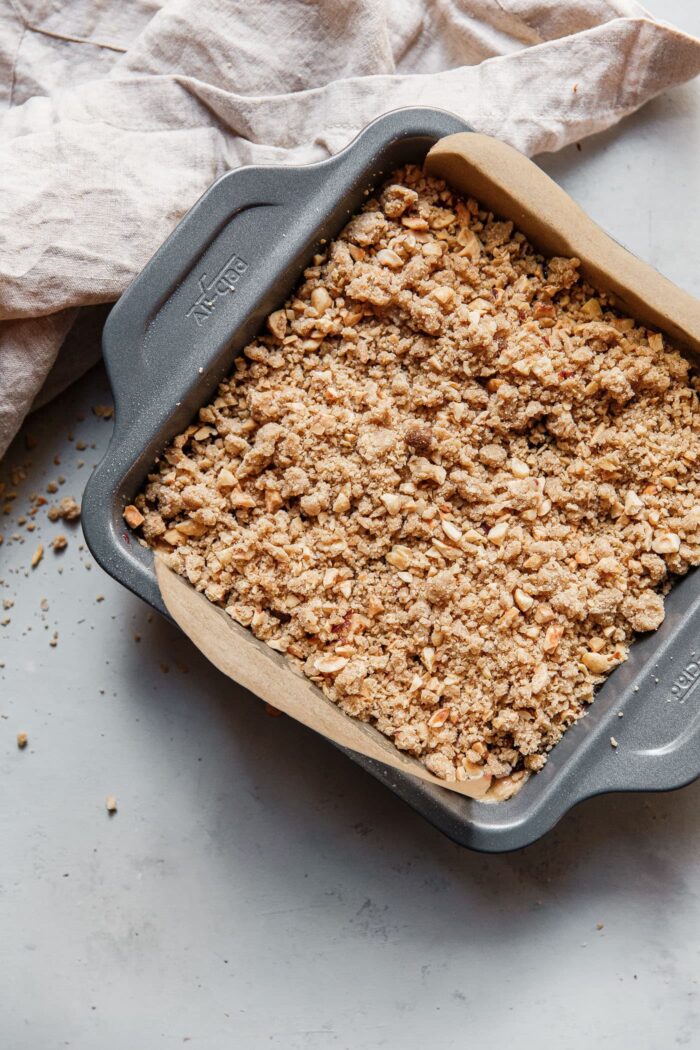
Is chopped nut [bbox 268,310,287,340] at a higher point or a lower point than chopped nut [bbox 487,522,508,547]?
higher

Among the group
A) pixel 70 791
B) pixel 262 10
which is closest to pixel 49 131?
pixel 262 10

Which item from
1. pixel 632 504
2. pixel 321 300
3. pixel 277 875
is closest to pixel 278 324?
pixel 321 300

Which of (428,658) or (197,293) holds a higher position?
(197,293)

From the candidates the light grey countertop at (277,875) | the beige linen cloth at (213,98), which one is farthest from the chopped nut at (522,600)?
the beige linen cloth at (213,98)

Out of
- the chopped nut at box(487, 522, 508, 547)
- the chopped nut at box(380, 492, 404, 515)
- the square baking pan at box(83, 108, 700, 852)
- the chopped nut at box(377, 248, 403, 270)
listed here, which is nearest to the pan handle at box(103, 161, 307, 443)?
the square baking pan at box(83, 108, 700, 852)

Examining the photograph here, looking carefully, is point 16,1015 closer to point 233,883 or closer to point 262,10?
point 233,883

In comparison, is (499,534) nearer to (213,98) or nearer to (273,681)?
(273,681)

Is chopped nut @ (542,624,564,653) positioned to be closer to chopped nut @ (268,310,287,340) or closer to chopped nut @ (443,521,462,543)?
chopped nut @ (443,521,462,543)
